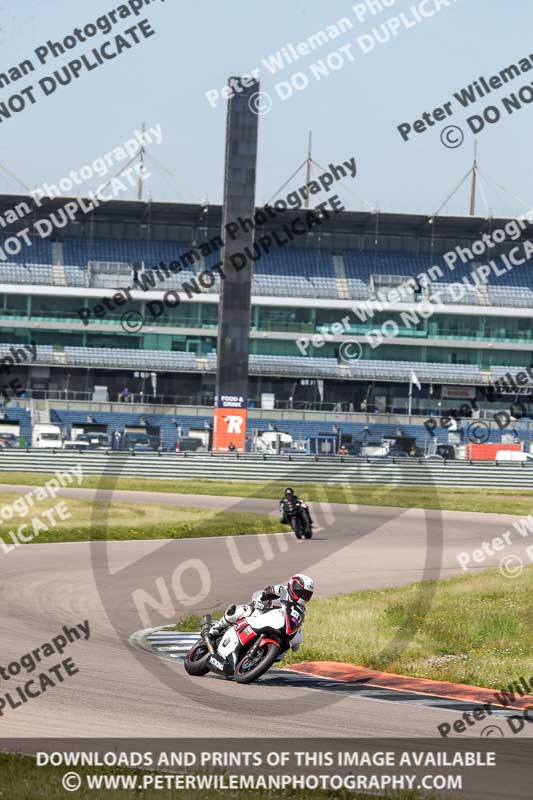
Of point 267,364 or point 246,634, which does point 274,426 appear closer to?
point 267,364

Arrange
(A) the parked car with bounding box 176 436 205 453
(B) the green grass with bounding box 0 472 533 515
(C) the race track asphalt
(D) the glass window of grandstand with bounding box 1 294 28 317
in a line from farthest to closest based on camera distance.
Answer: (D) the glass window of grandstand with bounding box 1 294 28 317 < (A) the parked car with bounding box 176 436 205 453 < (B) the green grass with bounding box 0 472 533 515 < (C) the race track asphalt

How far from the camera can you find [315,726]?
33.5 ft

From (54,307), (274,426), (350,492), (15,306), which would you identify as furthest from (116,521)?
(15,306)

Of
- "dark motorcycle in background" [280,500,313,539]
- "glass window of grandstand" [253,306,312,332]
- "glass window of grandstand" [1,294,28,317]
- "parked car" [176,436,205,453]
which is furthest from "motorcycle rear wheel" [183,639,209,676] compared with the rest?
"glass window of grandstand" [1,294,28,317]

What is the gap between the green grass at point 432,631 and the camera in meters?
14.4

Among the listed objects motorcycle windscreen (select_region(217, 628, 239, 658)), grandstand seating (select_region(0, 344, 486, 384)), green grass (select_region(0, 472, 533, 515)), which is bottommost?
green grass (select_region(0, 472, 533, 515))

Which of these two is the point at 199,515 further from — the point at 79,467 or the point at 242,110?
the point at 242,110

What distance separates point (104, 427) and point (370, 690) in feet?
187

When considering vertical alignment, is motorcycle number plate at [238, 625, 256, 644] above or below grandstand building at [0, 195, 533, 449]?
below

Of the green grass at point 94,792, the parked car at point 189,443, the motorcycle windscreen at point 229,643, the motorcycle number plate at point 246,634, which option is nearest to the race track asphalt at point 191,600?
the motorcycle windscreen at point 229,643

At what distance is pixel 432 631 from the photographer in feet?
54.6

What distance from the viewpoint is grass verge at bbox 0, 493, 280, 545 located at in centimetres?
2833

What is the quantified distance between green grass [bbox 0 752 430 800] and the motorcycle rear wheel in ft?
14.3

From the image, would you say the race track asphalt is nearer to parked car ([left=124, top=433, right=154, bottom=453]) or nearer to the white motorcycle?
the white motorcycle
